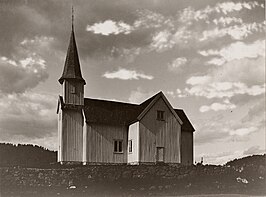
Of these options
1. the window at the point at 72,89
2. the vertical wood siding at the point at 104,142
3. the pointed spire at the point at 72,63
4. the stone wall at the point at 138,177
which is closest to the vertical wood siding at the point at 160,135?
the vertical wood siding at the point at 104,142

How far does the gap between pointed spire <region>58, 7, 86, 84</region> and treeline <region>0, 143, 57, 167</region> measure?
1597mm

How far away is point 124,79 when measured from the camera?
329 inches

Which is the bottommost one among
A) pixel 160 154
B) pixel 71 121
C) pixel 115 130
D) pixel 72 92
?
pixel 160 154

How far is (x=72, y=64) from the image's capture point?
10141 millimetres

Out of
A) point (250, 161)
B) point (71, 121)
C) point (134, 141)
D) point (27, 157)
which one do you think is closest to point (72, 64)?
point (71, 121)

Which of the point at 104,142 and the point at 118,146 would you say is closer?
the point at 104,142

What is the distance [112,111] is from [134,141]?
102cm

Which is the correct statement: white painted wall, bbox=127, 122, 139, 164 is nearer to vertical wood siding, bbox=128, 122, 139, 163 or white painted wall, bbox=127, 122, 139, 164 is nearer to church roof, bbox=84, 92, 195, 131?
vertical wood siding, bbox=128, 122, 139, 163

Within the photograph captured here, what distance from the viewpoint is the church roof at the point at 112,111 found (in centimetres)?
1187

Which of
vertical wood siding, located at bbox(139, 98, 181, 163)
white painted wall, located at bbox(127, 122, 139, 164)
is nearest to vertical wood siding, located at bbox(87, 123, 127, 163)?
white painted wall, located at bbox(127, 122, 139, 164)

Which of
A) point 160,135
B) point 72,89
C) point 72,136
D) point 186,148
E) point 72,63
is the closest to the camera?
point 72,63

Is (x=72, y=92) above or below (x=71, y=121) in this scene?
above

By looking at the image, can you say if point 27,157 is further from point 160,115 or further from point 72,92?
point 160,115

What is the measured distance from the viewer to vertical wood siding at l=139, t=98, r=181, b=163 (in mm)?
12109
